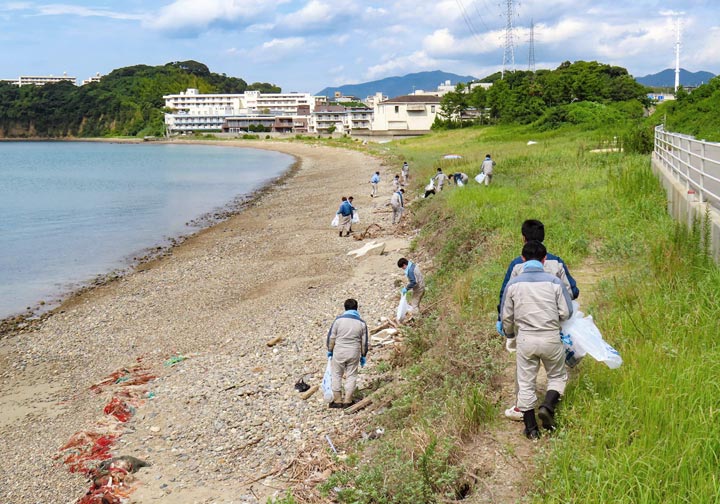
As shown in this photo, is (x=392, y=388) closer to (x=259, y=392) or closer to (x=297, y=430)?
(x=297, y=430)

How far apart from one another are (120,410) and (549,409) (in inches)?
283

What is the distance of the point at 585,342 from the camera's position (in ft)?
17.8

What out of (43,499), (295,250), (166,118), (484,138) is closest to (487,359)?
(43,499)

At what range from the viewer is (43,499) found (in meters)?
8.01

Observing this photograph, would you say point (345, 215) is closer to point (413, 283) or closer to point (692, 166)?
point (413, 283)

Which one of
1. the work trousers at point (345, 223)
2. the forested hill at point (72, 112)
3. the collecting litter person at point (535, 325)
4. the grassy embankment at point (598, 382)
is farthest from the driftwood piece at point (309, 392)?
the forested hill at point (72, 112)

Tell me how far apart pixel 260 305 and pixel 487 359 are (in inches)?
351

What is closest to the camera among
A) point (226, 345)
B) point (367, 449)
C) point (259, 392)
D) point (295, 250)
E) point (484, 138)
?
point (367, 449)

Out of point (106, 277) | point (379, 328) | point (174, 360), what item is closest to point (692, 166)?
point (379, 328)

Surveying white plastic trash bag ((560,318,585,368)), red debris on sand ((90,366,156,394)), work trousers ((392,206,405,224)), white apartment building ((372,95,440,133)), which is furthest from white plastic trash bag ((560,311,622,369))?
white apartment building ((372,95,440,133))

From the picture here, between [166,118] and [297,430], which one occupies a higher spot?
[166,118]

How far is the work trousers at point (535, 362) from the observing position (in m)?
5.39

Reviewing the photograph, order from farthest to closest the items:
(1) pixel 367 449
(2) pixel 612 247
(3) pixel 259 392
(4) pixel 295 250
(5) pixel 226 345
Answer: (4) pixel 295 250 < (5) pixel 226 345 < (2) pixel 612 247 < (3) pixel 259 392 < (1) pixel 367 449

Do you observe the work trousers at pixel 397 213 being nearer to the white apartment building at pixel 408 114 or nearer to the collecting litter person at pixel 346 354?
the collecting litter person at pixel 346 354
